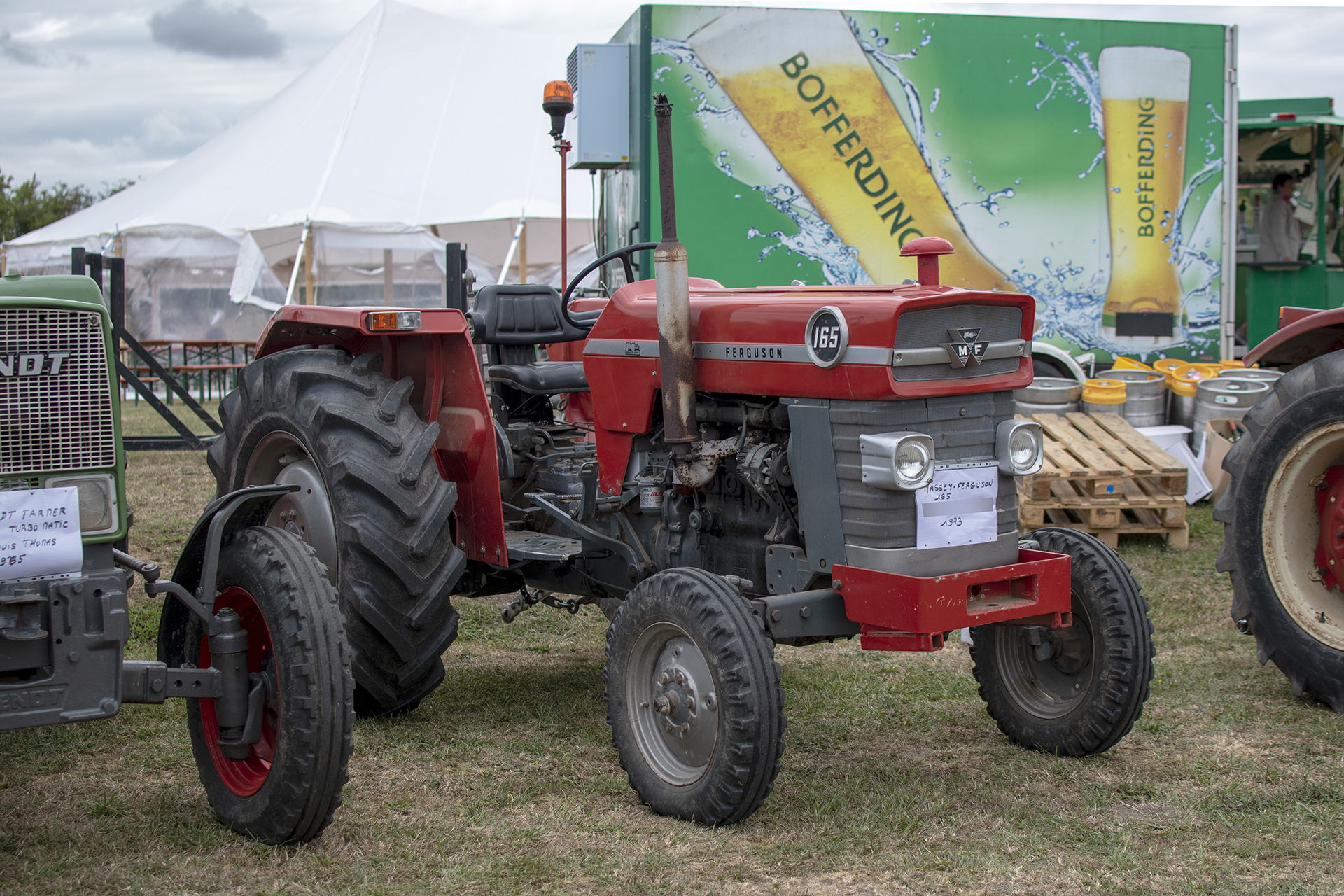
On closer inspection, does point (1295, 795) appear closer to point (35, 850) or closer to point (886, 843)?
point (886, 843)

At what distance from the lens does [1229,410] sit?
7785 mm

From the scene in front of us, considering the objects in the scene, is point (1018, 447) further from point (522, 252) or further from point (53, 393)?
point (522, 252)

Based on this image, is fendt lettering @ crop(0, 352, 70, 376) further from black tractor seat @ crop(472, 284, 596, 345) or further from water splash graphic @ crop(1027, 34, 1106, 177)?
water splash graphic @ crop(1027, 34, 1106, 177)

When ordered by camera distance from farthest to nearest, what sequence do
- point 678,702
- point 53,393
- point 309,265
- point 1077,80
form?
point 309,265, point 1077,80, point 678,702, point 53,393

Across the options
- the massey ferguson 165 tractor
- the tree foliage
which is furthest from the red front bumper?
the tree foliage

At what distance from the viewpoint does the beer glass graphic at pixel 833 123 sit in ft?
26.3

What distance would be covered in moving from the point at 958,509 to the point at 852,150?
219 inches

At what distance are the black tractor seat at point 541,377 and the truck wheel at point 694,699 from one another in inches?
58.9

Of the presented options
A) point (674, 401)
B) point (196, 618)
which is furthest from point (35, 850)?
point (674, 401)

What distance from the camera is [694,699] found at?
3084 millimetres

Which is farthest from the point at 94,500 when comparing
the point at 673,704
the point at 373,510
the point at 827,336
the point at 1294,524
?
the point at 1294,524

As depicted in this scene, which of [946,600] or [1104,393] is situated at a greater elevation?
[1104,393]

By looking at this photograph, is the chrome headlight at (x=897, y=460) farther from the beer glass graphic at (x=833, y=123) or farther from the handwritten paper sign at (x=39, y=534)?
the beer glass graphic at (x=833, y=123)

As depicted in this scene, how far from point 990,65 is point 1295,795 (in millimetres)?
6365
